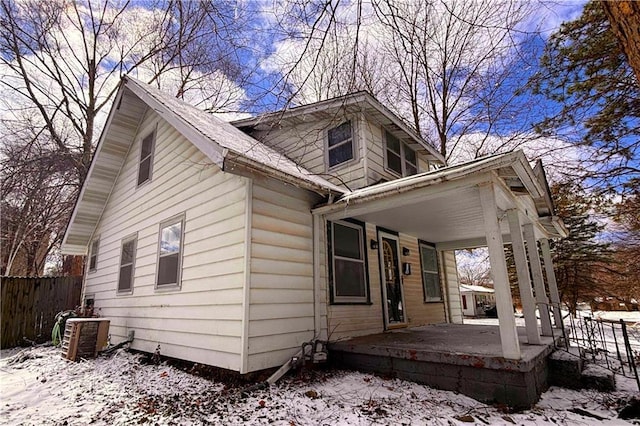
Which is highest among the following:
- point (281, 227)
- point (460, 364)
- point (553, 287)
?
point (281, 227)

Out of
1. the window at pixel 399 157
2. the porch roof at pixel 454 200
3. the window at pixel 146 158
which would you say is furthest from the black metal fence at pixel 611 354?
the window at pixel 146 158

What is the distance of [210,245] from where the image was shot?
5.39 m

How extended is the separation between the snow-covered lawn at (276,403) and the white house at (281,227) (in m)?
0.54

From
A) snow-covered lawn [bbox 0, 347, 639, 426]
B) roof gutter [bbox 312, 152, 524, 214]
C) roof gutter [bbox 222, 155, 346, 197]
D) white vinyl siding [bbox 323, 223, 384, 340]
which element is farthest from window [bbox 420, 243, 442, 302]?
roof gutter [bbox 222, 155, 346, 197]

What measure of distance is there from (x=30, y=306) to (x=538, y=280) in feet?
40.7

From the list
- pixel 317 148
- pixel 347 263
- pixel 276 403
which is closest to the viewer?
pixel 276 403

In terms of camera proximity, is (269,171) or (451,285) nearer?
(269,171)

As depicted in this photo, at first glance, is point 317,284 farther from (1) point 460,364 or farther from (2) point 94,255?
(2) point 94,255

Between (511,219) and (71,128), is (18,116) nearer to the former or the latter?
(71,128)

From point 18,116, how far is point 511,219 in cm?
1691

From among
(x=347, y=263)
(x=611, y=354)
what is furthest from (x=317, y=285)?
(x=611, y=354)

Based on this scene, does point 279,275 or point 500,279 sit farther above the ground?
point 279,275

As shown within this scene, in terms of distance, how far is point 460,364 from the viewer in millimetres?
4125

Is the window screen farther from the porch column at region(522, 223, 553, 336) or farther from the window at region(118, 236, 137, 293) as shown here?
the porch column at region(522, 223, 553, 336)
